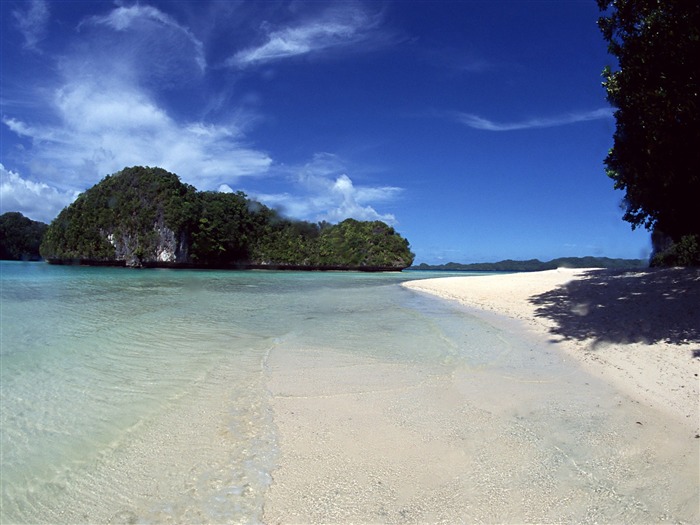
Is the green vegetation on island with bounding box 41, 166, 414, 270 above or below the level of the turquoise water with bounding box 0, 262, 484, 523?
above

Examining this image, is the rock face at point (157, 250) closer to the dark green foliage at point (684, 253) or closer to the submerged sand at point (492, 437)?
the dark green foliage at point (684, 253)

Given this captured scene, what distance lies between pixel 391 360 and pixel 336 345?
1.48m

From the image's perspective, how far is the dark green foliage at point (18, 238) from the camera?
330 ft

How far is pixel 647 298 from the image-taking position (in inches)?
411

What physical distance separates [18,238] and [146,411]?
417 ft

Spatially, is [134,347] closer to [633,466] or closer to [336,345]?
[336,345]

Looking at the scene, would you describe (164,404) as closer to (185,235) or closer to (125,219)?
(185,235)

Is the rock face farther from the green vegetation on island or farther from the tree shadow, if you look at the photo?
the tree shadow

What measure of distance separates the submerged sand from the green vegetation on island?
8244cm

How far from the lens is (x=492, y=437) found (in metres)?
3.70

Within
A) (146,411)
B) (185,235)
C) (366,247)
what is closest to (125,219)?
(185,235)

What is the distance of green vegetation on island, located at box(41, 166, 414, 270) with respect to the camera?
268 feet

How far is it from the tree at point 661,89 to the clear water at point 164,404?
448 centimetres

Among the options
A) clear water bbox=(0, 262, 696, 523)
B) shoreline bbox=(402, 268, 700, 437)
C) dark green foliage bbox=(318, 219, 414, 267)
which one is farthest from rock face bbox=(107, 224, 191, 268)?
shoreline bbox=(402, 268, 700, 437)
